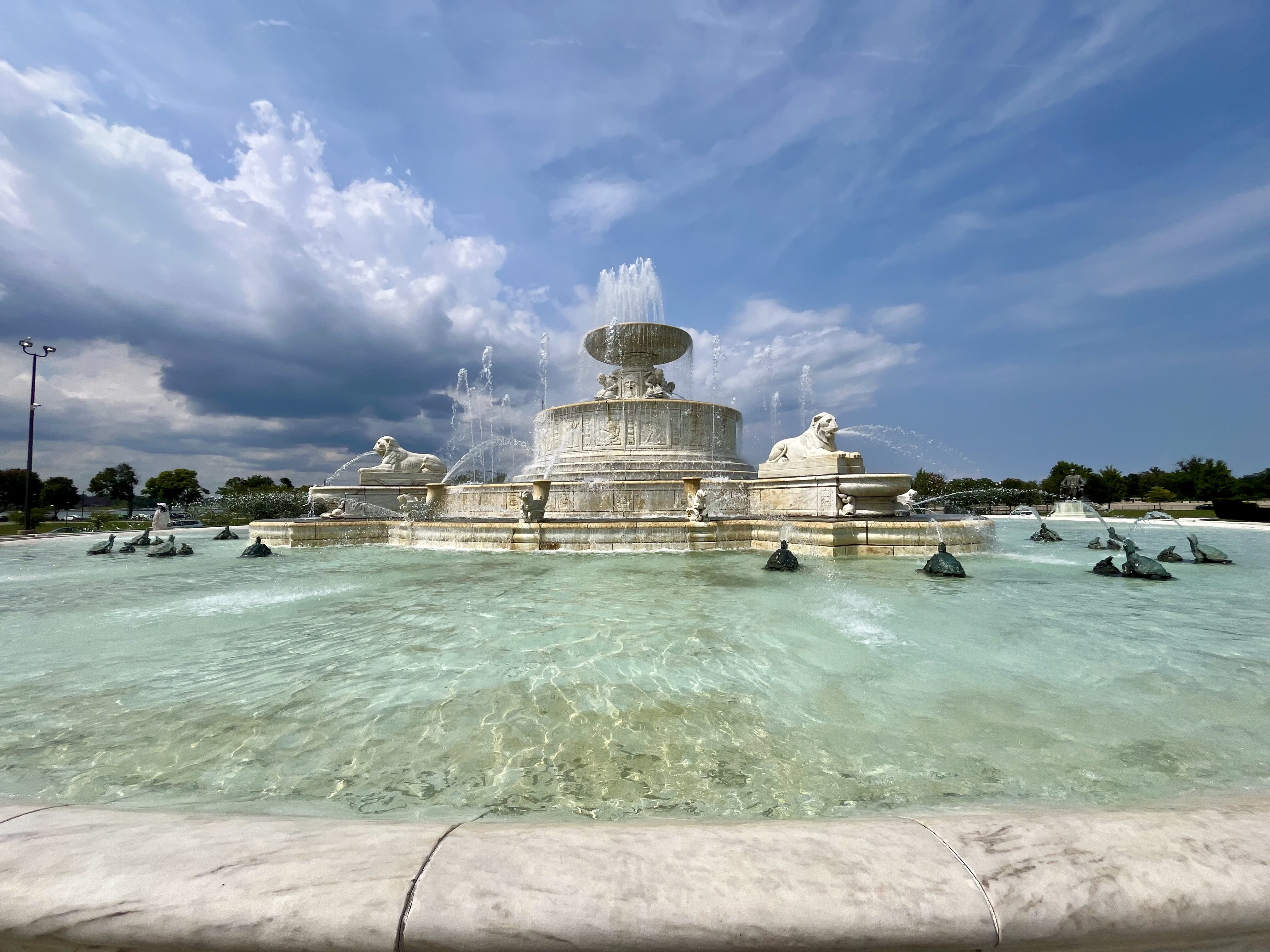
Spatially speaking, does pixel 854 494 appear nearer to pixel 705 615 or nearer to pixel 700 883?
pixel 705 615

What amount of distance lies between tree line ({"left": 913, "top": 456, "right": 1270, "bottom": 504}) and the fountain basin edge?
52.0m

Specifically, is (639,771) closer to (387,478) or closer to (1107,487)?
(387,478)

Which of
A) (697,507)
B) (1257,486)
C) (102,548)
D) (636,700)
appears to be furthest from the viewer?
(1257,486)

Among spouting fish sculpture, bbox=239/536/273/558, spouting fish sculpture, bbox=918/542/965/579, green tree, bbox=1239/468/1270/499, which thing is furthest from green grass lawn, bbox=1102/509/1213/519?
spouting fish sculpture, bbox=239/536/273/558

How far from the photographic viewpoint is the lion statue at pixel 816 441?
16.5 meters

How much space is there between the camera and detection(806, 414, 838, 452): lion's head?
16.5m

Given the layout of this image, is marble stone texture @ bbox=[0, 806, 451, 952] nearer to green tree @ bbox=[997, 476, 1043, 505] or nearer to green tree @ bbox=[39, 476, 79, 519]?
green tree @ bbox=[997, 476, 1043, 505]

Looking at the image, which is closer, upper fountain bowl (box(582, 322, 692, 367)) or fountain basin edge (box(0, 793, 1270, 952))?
fountain basin edge (box(0, 793, 1270, 952))

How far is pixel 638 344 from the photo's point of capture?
25.9 meters

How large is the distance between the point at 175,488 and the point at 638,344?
5605 cm

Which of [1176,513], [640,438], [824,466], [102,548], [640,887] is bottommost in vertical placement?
[102,548]

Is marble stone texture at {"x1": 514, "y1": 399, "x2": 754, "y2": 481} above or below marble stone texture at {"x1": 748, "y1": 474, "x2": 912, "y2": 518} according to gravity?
above

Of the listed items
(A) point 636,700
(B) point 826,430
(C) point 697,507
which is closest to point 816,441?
(B) point 826,430

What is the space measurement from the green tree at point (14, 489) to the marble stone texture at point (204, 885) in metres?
79.0
